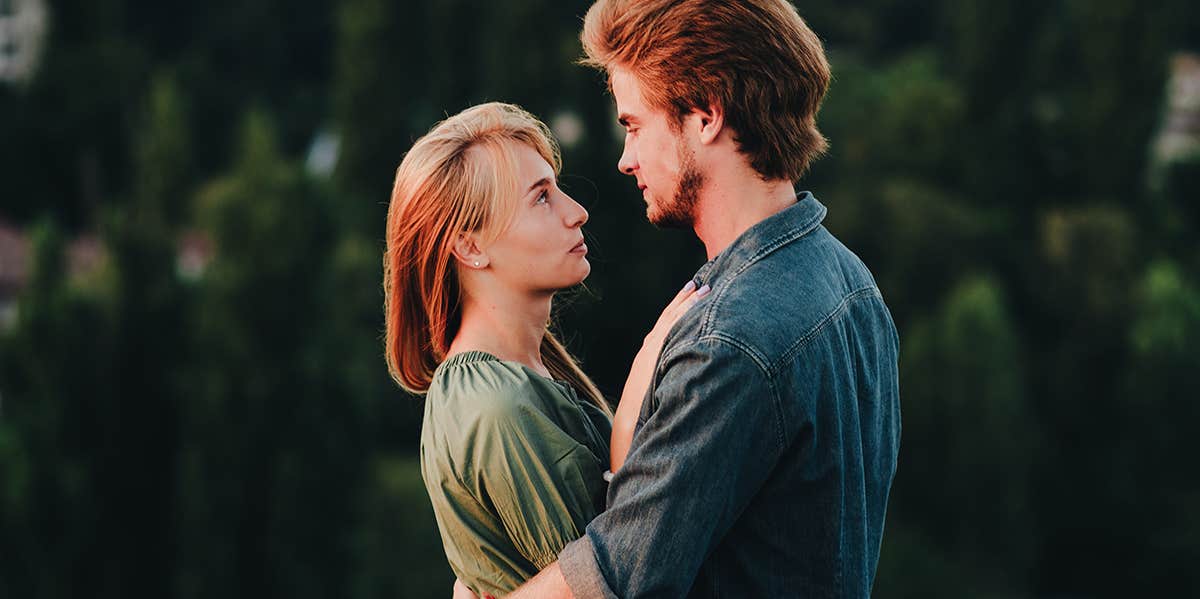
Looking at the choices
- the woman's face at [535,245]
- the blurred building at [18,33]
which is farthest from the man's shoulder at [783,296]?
the blurred building at [18,33]

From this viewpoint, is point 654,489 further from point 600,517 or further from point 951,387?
point 951,387

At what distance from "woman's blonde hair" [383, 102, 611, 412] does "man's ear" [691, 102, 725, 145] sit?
54 centimetres

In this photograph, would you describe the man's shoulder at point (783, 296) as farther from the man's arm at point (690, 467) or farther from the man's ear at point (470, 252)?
the man's ear at point (470, 252)

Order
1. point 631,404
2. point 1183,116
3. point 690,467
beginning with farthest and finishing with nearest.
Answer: point 1183,116
point 631,404
point 690,467

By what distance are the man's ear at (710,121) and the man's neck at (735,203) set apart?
0.08 meters

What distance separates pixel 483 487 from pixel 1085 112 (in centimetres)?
2901

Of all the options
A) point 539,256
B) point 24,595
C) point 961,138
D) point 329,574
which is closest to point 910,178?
point 961,138

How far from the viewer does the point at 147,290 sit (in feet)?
63.4

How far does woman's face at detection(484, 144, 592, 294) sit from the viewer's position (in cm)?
308

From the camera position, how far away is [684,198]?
2750 mm

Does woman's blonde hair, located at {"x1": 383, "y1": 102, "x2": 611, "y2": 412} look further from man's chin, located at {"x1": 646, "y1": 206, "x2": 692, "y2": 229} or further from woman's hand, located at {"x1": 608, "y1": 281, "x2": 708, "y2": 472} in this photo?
woman's hand, located at {"x1": 608, "y1": 281, "x2": 708, "y2": 472}

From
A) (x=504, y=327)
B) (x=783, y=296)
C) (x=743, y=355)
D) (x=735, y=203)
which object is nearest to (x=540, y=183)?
(x=504, y=327)

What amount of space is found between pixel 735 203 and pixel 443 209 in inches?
25.6

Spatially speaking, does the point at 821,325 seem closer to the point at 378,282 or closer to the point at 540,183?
the point at 540,183
